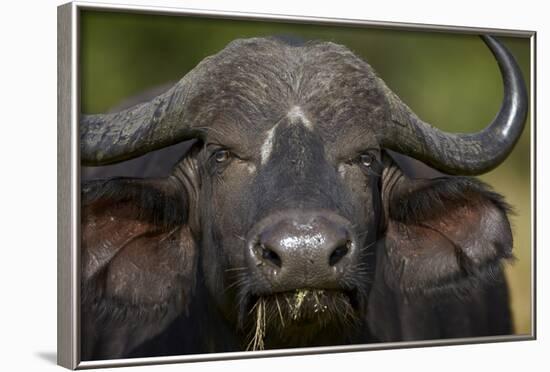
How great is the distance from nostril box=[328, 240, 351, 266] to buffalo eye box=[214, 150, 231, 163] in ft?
2.98

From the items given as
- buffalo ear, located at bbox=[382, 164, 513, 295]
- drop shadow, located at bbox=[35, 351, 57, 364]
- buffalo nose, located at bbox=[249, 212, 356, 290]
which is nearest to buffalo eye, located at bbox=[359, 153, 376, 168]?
buffalo ear, located at bbox=[382, 164, 513, 295]

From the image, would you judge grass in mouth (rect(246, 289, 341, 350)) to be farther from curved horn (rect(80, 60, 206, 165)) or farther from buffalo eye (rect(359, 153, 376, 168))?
curved horn (rect(80, 60, 206, 165))

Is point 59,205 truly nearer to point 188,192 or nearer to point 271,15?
point 188,192

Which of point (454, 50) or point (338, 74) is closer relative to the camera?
point (338, 74)

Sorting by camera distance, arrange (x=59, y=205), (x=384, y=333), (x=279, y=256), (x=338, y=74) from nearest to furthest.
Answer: (x=279, y=256) < (x=59, y=205) < (x=338, y=74) < (x=384, y=333)

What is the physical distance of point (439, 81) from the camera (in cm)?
790

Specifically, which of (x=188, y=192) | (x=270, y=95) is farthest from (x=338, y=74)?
(x=188, y=192)

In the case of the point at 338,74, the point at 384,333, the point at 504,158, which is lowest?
the point at 384,333

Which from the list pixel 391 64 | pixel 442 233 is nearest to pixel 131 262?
pixel 442 233

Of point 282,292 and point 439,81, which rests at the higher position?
point 439,81

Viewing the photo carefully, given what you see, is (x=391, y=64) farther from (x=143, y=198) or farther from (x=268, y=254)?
(x=268, y=254)

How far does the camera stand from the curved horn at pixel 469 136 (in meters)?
7.02

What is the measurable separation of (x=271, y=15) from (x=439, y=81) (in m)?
1.39

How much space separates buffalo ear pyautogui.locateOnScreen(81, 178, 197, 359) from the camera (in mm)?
6590
